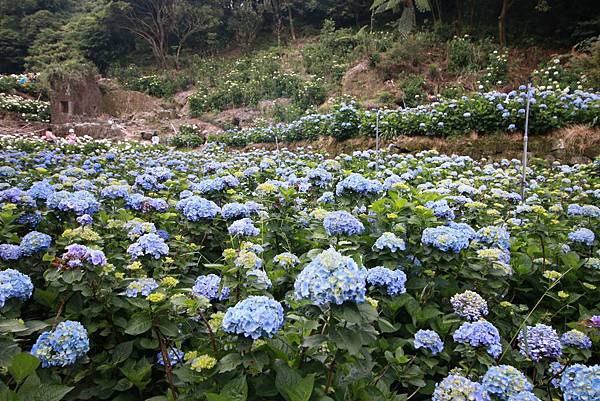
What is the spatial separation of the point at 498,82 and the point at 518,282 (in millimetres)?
9749

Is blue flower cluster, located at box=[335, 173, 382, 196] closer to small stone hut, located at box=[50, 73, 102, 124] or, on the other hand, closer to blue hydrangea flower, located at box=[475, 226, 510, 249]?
blue hydrangea flower, located at box=[475, 226, 510, 249]

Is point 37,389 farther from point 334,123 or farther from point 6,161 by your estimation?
point 334,123

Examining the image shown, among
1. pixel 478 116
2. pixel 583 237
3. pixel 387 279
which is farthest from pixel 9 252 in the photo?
pixel 478 116

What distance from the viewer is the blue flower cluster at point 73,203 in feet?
6.21

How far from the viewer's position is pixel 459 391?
1045mm

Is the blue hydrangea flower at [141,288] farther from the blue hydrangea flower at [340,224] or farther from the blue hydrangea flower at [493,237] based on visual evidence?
the blue hydrangea flower at [493,237]

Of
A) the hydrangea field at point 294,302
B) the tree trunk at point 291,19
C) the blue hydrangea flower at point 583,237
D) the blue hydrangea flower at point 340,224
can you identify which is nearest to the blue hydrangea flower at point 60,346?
the hydrangea field at point 294,302

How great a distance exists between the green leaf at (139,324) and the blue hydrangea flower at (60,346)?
0.14 m

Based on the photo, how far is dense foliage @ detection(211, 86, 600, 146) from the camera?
19.9 ft

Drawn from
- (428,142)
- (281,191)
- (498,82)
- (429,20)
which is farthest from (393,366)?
(429,20)

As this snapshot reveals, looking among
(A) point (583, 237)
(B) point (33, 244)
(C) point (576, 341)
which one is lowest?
(A) point (583, 237)

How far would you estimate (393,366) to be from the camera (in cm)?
135

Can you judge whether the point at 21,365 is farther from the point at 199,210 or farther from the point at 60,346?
the point at 199,210

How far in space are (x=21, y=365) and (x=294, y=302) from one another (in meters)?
0.83
